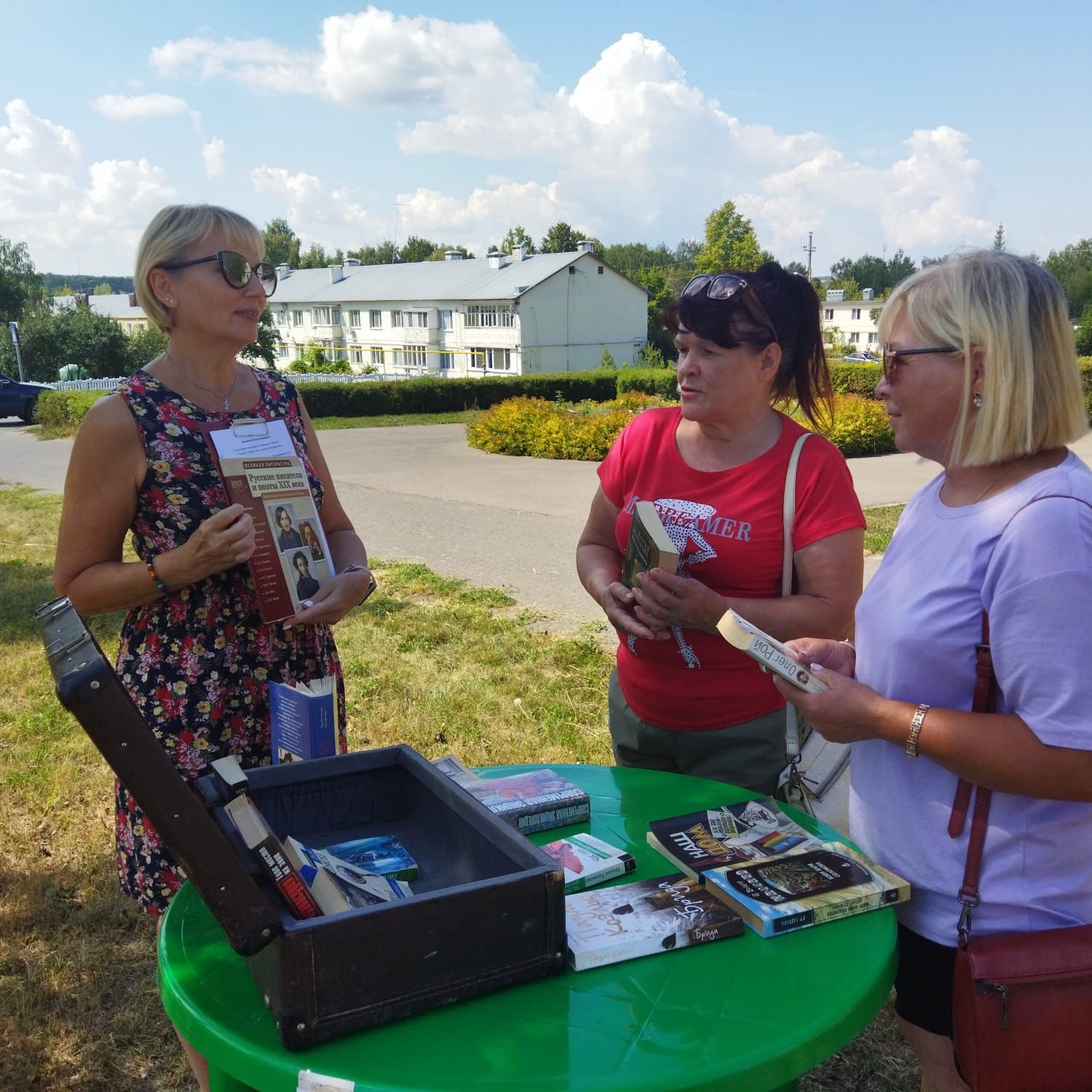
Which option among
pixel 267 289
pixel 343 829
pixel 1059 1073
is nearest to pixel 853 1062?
pixel 1059 1073

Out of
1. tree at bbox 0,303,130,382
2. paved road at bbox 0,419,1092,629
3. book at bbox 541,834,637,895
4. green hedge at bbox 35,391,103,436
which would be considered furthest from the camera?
tree at bbox 0,303,130,382

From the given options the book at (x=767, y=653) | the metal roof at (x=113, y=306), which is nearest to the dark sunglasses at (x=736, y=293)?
the book at (x=767, y=653)

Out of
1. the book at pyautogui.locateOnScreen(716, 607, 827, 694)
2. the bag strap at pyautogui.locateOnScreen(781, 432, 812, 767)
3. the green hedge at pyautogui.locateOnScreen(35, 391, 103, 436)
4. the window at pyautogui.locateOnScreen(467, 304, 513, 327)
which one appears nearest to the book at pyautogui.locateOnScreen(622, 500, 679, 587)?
the bag strap at pyautogui.locateOnScreen(781, 432, 812, 767)

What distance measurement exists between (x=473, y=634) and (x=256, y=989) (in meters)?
5.01

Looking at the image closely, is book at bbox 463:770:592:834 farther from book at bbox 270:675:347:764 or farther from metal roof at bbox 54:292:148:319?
metal roof at bbox 54:292:148:319

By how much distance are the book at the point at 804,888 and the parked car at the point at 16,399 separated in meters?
26.9

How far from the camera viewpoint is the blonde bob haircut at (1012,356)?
160 centimetres

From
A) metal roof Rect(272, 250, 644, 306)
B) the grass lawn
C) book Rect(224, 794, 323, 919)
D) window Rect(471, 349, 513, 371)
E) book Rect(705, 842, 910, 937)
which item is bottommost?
the grass lawn

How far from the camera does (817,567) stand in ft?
7.69

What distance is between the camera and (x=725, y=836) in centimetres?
197

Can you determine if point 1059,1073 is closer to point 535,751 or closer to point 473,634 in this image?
point 535,751

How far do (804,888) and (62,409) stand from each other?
2372cm

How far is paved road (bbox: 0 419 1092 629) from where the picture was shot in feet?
27.4

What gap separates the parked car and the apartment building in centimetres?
2921
